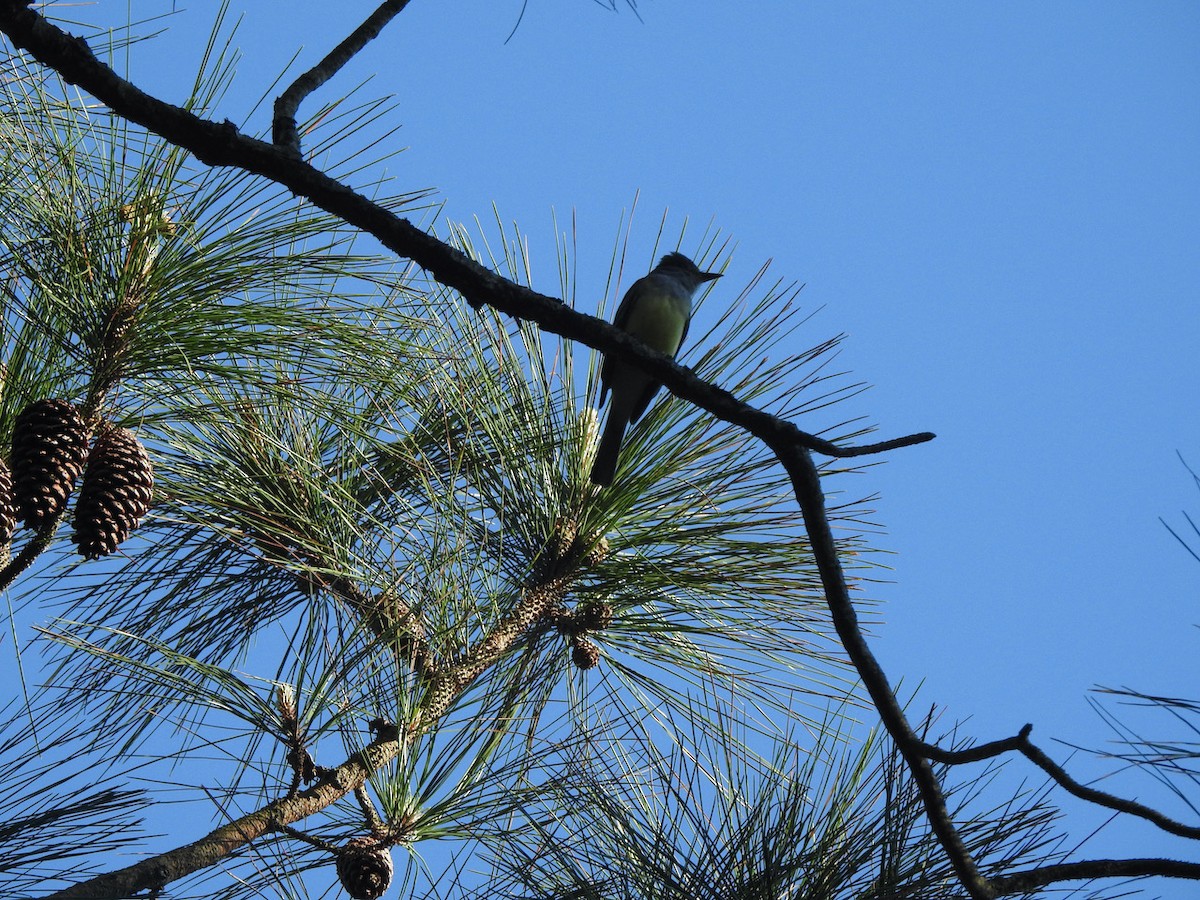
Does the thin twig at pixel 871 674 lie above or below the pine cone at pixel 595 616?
below

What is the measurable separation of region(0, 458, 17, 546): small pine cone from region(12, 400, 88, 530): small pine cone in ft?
0.03

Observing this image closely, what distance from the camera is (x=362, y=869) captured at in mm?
1862

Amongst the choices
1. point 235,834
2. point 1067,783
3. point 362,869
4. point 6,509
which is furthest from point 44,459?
point 1067,783

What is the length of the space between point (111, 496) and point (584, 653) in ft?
3.15

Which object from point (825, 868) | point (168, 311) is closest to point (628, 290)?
point (168, 311)

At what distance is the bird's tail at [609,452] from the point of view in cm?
236

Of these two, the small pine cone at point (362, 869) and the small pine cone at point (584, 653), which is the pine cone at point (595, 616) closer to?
the small pine cone at point (584, 653)

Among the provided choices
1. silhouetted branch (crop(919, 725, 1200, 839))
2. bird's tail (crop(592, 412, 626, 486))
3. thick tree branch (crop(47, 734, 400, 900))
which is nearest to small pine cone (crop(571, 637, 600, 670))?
bird's tail (crop(592, 412, 626, 486))

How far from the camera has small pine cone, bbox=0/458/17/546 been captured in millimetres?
1632

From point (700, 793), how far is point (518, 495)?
701 mm

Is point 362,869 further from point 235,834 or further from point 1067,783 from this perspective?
point 1067,783

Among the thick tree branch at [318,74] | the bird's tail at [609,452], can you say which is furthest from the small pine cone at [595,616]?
the thick tree branch at [318,74]

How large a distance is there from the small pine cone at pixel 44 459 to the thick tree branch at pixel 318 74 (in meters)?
0.60

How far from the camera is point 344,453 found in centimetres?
224
